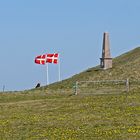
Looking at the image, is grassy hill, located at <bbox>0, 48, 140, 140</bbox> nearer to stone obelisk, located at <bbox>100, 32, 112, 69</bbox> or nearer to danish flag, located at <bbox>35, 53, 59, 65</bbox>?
danish flag, located at <bbox>35, 53, 59, 65</bbox>

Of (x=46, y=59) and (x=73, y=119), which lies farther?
(x=46, y=59)

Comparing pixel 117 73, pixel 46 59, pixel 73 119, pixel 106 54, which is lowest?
pixel 73 119

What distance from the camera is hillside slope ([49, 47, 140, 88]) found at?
223 ft

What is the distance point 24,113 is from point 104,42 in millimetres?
38063

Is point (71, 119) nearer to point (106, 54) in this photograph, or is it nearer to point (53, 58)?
point (53, 58)

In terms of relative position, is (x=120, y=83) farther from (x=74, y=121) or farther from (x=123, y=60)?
(x=74, y=121)

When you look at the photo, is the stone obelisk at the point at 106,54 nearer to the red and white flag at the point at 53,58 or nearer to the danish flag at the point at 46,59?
the red and white flag at the point at 53,58

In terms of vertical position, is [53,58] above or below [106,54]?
below

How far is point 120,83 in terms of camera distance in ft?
193

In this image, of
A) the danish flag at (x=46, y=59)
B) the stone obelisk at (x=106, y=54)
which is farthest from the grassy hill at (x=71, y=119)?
the stone obelisk at (x=106, y=54)

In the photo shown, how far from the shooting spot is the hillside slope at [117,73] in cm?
6806

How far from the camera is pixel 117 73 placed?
7012 cm

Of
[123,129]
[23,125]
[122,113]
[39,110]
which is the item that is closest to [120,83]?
[39,110]

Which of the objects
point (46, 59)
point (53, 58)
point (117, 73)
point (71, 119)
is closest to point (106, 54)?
point (117, 73)
